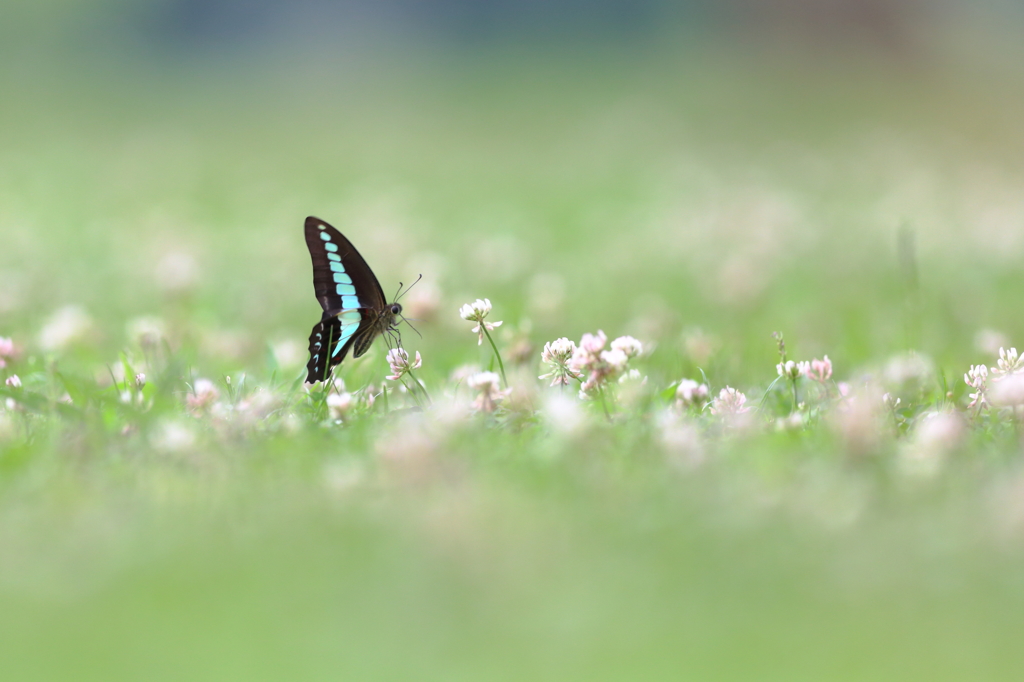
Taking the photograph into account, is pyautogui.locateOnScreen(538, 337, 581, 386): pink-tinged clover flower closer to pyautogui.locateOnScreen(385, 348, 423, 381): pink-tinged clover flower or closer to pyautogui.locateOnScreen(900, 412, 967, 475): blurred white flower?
pyautogui.locateOnScreen(385, 348, 423, 381): pink-tinged clover flower

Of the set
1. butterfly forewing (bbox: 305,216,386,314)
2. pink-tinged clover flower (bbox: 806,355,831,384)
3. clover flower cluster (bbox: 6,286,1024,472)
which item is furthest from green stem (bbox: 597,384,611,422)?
butterfly forewing (bbox: 305,216,386,314)

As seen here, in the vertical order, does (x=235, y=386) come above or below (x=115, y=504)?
above

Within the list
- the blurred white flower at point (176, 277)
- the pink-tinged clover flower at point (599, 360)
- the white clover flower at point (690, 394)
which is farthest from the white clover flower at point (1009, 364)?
the blurred white flower at point (176, 277)

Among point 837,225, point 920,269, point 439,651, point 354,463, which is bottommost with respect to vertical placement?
point 439,651

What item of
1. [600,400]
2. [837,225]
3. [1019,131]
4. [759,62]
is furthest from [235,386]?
[759,62]

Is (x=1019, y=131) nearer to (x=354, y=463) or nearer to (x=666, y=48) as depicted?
(x=666, y=48)

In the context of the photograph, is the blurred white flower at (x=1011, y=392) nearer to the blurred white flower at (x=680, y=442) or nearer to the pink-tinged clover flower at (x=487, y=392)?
the blurred white flower at (x=680, y=442)
